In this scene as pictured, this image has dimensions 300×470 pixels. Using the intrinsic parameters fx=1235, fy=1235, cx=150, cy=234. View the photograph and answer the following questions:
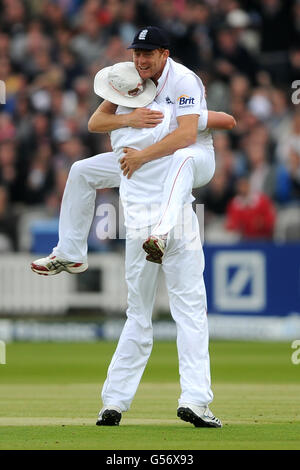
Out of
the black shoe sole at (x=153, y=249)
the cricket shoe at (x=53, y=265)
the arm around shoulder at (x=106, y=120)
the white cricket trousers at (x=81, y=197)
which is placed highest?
the arm around shoulder at (x=106, y=120)

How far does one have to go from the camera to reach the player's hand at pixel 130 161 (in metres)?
8.45

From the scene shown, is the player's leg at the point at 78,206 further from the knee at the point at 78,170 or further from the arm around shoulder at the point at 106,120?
the arm around shoulder at the point at 106,120

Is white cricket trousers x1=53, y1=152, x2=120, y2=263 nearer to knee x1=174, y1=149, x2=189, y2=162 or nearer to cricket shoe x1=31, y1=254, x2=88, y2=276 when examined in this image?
cricket shoe x1=31, y1=254, x2=88, y2=276

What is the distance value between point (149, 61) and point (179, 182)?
2.79 ft

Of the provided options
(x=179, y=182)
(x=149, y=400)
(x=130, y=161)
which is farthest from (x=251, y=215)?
(x=179, y=182)

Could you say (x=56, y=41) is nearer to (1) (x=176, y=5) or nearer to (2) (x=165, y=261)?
(1) (x=176, y=5)

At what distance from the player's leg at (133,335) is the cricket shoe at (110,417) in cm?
3

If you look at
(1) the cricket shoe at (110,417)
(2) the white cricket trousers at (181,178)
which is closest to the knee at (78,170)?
(2) the white cricket trousers at (181,178)

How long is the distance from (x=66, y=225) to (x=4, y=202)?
34.0 ft

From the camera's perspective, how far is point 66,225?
891 centimetres

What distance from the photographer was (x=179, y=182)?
832 cm

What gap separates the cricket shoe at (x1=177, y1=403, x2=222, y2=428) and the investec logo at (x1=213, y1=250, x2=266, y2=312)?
873 centimetres

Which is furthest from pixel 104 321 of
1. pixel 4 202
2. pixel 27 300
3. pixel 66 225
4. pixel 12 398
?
pixel 66 225

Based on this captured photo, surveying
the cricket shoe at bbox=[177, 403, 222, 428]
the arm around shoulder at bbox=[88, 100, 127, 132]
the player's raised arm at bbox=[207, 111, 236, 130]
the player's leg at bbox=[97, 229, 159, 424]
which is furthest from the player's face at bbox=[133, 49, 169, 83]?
the cricket shoe at bbox=[177, 403, 222, 428]
